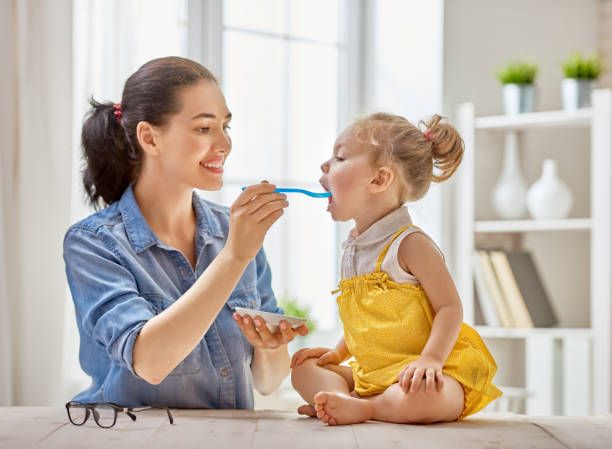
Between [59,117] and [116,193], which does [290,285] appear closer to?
[59,117]

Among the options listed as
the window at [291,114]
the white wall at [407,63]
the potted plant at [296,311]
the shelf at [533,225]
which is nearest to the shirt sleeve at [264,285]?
the potted plant at [296,311]

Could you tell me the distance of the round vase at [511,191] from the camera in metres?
3.12

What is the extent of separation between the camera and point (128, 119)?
1.60 m

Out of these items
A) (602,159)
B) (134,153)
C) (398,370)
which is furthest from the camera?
(602,159)

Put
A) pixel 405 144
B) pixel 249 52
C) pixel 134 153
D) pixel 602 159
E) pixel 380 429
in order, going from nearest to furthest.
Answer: pixel 380 429 → pixel 405 144 → pixel 134 153 → pixel 602 159 → pixel 249 52

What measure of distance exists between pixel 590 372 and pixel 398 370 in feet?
6.34

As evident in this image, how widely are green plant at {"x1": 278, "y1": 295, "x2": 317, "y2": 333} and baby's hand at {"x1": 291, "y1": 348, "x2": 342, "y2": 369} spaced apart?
131cm

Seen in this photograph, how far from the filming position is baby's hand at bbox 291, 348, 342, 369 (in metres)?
1.45

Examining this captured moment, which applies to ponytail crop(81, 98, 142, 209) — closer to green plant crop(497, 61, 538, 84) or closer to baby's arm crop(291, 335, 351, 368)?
baby's arm crop(291, 335, 351, 368)

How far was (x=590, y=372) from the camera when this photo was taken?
2.89 metres

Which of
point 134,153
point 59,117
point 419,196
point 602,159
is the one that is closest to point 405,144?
point 419,196


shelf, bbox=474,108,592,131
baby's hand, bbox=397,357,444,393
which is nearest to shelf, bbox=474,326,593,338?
shelf, bbox=474,108,592,131

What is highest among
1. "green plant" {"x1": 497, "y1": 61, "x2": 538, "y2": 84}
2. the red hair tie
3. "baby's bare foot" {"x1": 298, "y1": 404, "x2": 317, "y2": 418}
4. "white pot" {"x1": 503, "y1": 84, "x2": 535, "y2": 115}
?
"green plant" {"x1": 497, "y1": 61, "x2": 538, "y2": 84}

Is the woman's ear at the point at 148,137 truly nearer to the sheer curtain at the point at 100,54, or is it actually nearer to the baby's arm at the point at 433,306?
the baby's arm at the point at 433,306
